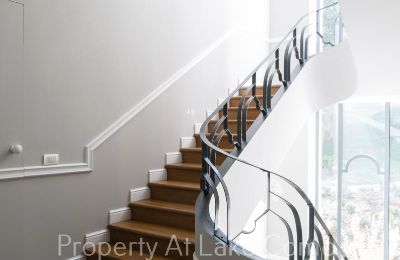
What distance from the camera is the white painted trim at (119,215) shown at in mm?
3885

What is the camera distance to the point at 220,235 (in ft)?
8.27

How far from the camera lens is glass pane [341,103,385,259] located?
7012 millimetres

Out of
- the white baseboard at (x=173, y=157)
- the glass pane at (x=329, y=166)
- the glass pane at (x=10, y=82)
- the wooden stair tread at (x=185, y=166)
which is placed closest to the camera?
the glass pane at (x=10, y=82)

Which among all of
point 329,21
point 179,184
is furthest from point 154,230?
point 329,21

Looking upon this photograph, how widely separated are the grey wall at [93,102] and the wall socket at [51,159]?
5cm

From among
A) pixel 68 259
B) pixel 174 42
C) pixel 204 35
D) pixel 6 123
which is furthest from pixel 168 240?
pixel 204 35

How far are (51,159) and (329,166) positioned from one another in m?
5.49

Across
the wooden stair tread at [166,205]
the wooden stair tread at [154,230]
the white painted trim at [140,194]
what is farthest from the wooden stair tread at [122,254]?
the white painted trim at [140,194]

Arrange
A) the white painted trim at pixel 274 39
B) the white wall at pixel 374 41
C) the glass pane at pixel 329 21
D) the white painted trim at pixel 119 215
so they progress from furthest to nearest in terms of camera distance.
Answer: the glass pane at pixel 329 21 → the white painted trim at pixel 274 39 → the white wall at pixel 374 41 → the white painted trim at pixel 119 215

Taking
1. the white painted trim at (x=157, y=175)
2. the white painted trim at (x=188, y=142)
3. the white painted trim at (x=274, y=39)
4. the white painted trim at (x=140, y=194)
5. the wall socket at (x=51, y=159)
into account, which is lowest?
the white painted trim at (x=140, y=194)

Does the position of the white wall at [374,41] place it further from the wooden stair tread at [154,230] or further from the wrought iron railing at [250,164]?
the wooden stair tread at [154,230]

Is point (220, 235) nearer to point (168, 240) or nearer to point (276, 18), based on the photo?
point (168, 240)

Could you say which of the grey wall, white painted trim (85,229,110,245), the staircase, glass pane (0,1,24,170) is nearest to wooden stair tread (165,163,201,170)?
the staircase

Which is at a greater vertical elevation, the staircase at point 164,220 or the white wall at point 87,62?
the white wall at point 87,62
